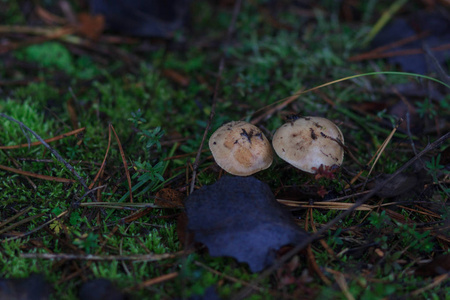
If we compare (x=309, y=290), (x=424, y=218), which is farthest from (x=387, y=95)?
(x=309, y=290)

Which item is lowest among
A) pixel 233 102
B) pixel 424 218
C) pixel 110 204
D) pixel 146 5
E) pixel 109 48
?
pixel 424 218

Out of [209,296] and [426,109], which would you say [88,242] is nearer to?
[209,296]

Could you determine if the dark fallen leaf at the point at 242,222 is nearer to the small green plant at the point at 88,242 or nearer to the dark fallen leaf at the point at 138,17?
the small green plant at the point at 88,242

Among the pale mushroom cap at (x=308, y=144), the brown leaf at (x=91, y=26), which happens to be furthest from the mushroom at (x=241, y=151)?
the brown leaf at (x=91, y=26)

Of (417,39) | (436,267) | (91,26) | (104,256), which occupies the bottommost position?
(436,267)

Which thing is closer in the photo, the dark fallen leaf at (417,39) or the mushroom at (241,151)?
the mushroom at (241,151)

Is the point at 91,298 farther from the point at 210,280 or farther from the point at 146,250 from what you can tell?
the point at 210,280

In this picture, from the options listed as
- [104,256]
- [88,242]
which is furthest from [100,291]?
[88,242]
